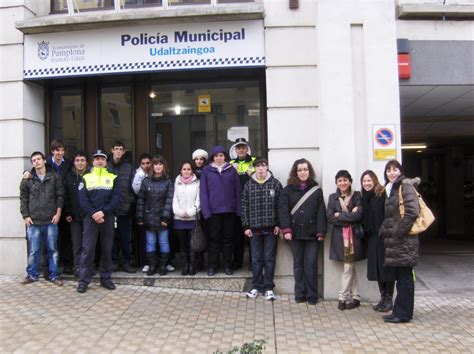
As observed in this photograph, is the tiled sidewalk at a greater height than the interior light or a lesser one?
lesser

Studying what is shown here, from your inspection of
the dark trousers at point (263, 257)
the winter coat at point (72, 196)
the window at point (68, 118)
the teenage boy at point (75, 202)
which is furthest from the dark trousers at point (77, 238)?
the dark trousers at point (263, 257)

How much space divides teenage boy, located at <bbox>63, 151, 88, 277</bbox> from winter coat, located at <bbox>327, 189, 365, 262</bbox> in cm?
362

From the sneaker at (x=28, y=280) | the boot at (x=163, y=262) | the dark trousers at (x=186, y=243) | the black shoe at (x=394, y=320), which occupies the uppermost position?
the dark trousers at (x=186, y=243)

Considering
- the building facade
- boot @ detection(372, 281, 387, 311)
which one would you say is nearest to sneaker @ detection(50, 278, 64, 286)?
the building facade

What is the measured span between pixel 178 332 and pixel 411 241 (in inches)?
110

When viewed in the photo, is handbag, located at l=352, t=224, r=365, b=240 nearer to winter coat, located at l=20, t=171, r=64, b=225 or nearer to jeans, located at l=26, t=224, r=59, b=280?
winter coat, located at l=20, t=171, r=64, b=225

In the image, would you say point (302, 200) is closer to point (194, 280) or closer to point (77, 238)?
point (194, 280)

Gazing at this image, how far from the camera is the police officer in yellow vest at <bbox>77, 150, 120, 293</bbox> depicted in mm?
6500

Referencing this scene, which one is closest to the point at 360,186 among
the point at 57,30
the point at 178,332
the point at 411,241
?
the point at 411,241

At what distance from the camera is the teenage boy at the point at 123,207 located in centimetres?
706

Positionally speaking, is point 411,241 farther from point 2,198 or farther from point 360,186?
point 2,198

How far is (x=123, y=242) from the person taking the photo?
7.30 m

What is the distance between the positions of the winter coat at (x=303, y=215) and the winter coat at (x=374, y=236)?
0.57 m

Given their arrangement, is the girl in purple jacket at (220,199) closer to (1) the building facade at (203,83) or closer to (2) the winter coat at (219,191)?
(2) the winter coat at (219,191)
